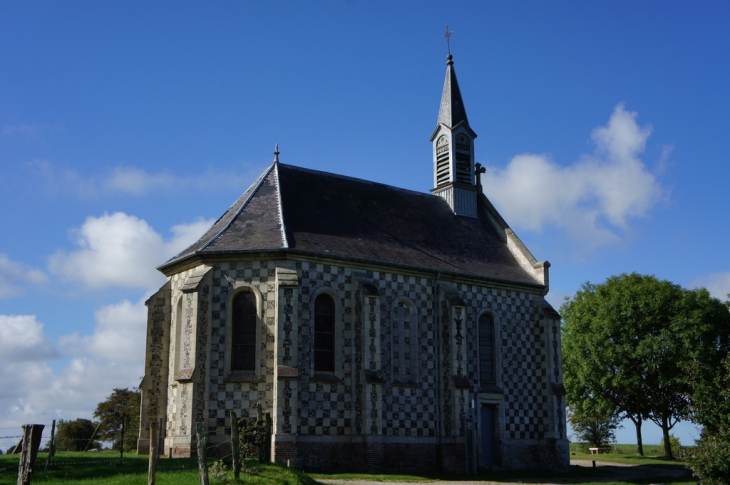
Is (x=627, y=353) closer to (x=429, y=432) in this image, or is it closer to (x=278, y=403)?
(x=429, y=432)

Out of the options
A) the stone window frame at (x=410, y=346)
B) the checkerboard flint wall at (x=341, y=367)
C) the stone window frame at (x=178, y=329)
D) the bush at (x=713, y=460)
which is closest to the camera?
the bush at (x=713, y=460)

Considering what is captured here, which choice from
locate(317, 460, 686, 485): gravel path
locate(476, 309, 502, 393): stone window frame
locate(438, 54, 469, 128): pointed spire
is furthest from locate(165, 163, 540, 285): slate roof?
locate(317, 460, 686, 485): gravel path

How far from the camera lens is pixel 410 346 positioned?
32719mm

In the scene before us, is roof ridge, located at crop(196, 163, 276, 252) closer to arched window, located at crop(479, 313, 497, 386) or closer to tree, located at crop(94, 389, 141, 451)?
arched window, located at crop(479, 313, 497, 386)

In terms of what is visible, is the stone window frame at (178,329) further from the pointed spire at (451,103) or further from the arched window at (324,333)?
the pointed spire at (451,103)

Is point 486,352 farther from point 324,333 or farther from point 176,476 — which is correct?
point 176,476

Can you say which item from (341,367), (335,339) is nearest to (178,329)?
(335,339)

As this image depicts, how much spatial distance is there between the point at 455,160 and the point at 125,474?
84.3 ft

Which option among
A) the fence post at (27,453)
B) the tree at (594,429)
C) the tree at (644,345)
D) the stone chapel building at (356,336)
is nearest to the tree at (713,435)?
the stone chapel building at (356,336)

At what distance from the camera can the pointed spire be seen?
135ft

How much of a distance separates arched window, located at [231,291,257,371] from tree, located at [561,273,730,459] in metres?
24.0

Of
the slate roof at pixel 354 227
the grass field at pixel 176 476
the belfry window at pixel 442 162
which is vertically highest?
the belfry window at pixel 442 162

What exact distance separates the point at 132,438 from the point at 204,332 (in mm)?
12664

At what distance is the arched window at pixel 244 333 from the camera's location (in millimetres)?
29625
